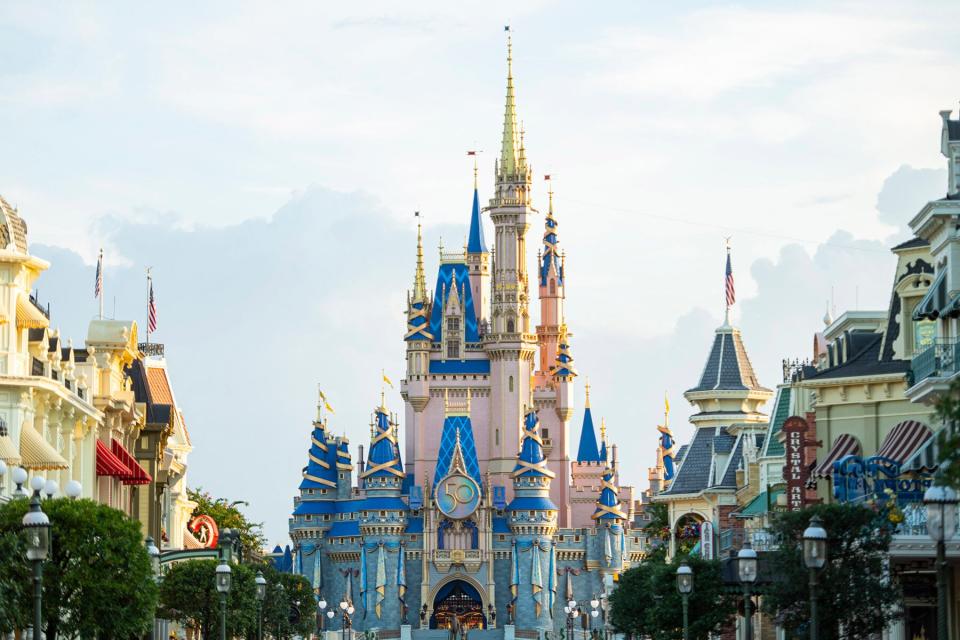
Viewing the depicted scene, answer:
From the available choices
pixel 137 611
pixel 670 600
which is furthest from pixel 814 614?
pixel 670 600

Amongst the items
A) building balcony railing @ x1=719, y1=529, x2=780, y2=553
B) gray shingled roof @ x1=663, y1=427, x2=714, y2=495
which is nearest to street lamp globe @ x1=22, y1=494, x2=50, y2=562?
building balcony railing @ x1=719, y1=529, x2=780, y2=553

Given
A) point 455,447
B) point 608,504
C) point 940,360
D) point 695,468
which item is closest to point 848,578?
point 940,360

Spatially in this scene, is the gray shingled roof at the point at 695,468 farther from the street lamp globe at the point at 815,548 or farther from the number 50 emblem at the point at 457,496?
the number 50 emblem at the point at 457,496

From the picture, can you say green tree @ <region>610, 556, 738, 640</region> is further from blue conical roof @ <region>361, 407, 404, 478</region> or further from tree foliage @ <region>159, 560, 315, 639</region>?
blue conical roof @ <region>361, 407, 404, 478</region>

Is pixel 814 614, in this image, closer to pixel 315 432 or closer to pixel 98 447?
pixel 98 447

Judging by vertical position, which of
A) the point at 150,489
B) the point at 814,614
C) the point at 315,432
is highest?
the point at 315,432

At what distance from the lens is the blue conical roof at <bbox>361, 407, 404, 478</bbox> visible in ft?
612

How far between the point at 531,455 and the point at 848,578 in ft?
456

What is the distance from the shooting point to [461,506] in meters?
185

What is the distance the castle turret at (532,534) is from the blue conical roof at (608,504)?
5.87 metres

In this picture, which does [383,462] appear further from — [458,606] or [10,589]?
[10,589]

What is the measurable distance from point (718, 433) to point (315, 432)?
97.4m

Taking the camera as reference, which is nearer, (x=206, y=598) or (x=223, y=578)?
(x=223, y=578)

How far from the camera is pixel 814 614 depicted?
39.6m
